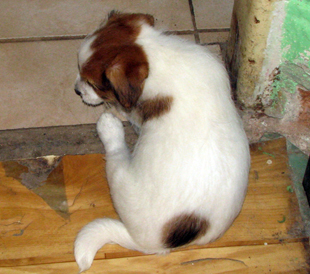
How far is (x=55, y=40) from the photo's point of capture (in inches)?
95.3

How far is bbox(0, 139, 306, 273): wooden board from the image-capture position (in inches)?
70.1

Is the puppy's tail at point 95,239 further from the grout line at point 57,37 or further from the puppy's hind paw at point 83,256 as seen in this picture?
the grout line at point 57,37

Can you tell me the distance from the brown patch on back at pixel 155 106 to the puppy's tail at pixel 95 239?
1.63 ft

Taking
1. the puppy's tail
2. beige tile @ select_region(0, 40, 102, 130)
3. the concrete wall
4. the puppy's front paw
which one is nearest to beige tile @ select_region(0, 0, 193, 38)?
beige tile @ select_region(0, 40, 102, 130)

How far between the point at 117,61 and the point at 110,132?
0.59 meters

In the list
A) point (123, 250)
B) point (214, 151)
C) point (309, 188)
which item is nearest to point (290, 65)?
point (309, 188)

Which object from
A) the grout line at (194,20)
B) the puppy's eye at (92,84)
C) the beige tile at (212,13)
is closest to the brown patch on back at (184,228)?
the puppy's eye at (92,84)

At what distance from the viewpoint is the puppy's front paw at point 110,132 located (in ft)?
6.23

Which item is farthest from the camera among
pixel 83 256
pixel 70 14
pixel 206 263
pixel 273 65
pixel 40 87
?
pixel 70 14

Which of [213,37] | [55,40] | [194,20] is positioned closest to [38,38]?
[55,40]

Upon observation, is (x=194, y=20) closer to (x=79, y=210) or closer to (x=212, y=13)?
(x=212, y=13)

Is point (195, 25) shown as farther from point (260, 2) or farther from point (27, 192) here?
point (27, 192)

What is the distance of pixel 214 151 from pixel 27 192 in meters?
1.05

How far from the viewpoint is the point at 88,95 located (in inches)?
66.3
